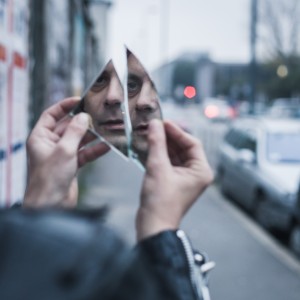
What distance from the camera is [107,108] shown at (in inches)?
57.7

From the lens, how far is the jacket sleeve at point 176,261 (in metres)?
1.11

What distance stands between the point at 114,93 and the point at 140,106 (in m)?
0.06

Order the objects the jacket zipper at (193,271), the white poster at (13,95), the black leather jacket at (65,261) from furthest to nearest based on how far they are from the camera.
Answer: the white poster at (13,95), the jacket zipper at (193,271), the black leather jacket at (65,261)

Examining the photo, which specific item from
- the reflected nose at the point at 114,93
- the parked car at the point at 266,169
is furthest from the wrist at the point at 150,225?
the parked car at the point at 266,169

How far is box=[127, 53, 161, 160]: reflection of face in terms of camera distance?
1420 millimetres

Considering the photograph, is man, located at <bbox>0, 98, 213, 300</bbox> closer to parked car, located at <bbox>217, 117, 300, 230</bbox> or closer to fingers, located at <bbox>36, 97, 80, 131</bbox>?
fingers, located at <bbox>36, 97, 80, 131</bbox>

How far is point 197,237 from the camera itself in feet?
25.9

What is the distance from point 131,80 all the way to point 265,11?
2715 centimetres

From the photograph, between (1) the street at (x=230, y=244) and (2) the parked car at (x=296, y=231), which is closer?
(1) the street at (x=230, y=244)

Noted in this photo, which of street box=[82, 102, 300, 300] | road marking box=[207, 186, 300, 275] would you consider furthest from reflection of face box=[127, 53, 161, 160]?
road marking box=[207, 186, 300, 275]

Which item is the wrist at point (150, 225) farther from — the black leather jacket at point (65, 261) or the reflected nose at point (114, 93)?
the black leather jacket at point (65, 261)

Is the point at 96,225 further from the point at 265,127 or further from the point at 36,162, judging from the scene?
the point at 265,127

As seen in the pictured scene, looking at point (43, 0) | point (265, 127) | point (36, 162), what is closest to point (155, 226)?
point (36, 162)

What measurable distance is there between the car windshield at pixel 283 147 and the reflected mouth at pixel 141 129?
7.90 m
